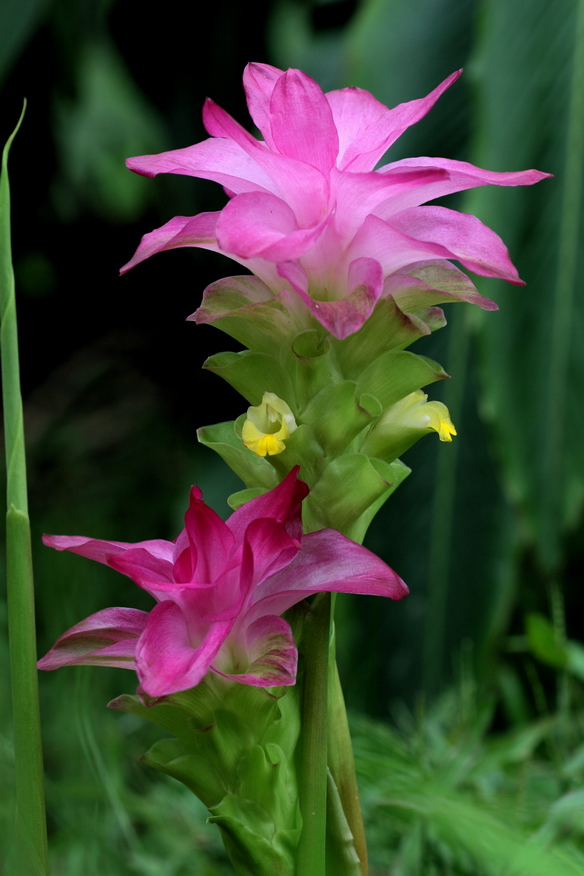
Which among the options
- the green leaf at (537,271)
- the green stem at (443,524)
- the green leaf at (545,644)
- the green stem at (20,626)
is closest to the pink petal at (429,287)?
the green stem at (20,626)

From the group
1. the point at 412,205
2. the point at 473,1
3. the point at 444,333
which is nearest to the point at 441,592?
the point at 444,333

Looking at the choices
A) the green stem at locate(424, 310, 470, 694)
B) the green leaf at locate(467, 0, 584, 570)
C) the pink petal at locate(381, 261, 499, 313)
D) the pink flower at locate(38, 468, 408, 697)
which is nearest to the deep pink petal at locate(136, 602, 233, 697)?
the pink flower at locate(38, 468, 408, 697)

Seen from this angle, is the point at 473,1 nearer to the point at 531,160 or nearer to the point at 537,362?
the point at 531,160

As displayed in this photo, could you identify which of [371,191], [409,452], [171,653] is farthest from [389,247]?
[409,452]

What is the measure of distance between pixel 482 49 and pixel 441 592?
0.49 metres

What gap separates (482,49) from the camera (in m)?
0.71

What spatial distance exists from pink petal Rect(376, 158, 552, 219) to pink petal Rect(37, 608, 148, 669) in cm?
13

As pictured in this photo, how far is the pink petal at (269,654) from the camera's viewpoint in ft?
0.72

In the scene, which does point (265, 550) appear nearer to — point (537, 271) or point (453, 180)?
point (453, 180)

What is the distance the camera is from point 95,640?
0.81 ft

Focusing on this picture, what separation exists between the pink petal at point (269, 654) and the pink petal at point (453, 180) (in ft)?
0.38

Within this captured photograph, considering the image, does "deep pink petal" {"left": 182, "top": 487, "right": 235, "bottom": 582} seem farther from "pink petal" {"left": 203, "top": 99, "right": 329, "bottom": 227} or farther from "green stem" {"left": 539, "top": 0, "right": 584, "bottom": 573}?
"green stem" {"left": 539, "top": 0, "right": 584, "bottom": 573}

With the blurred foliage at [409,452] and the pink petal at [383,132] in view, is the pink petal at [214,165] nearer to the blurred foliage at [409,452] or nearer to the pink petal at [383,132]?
the pink petal at [383,132]

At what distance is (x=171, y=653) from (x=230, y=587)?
26mm
